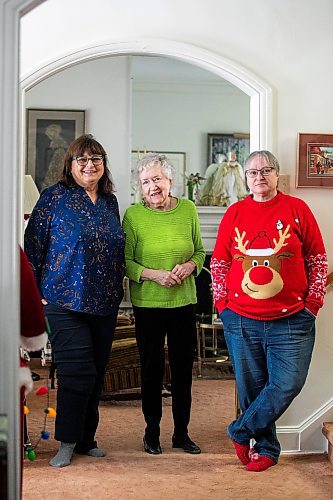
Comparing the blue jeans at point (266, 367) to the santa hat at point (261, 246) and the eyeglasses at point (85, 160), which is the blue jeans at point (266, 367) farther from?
the eyeglasses at point (85, 160)

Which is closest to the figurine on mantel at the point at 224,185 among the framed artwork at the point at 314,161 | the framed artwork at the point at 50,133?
the framed artwork at the point at 50,133

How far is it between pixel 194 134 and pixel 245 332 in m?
4.65

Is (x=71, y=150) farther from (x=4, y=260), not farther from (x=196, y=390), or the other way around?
(x=196, y=390)

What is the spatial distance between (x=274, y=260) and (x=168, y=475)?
1090 millimetres

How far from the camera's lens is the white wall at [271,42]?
414cm

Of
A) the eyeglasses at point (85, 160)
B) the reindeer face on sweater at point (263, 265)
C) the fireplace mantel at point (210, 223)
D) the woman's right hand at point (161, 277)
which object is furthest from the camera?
the fireplace mantel at point (210, 223)

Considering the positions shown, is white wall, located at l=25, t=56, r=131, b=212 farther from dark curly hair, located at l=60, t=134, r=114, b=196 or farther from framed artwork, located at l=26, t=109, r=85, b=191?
dark curly hair, located at l=60, t=134, r=114, b=196

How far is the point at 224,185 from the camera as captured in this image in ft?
26.8

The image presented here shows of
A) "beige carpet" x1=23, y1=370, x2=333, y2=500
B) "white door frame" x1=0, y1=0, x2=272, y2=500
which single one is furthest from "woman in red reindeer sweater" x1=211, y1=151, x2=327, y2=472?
"white door frame" x1=0, y1=0, x2=272, y2=500

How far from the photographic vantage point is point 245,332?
155 inches

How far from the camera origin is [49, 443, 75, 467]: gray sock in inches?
157

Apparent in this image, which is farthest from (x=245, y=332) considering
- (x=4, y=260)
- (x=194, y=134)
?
(x=194, y=134)

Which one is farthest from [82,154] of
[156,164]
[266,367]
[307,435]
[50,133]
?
[50,133]

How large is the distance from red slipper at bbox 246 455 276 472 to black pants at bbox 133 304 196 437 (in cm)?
50
